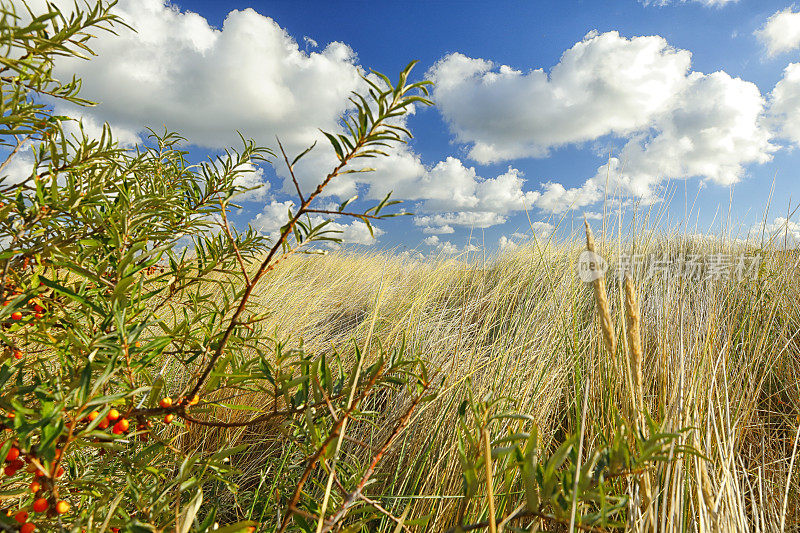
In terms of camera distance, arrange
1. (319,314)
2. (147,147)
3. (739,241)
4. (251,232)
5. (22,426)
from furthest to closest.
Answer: (739,241) → (319,314) → (147,147) → (251,232) → (22,426)

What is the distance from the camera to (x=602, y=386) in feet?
4.53

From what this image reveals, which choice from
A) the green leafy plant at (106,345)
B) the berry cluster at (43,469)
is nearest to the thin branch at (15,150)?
the green leafy plant at (106,345)

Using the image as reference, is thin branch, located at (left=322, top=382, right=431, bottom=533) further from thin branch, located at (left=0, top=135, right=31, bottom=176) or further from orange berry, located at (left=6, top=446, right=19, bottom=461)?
thin branch, located at (left=0, top=135, right=31, bottom=176)

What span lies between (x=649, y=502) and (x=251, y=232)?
0.90 m

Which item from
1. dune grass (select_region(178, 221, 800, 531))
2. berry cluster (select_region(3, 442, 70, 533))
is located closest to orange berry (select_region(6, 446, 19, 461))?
berry cluster (select_region(3, 442, 70, 533))

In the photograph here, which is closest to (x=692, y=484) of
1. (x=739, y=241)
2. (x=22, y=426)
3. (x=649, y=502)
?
(x=649, y=502)

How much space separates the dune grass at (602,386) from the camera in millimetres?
982

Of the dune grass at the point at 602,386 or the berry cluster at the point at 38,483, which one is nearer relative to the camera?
the berry cluster at the point at 38,483

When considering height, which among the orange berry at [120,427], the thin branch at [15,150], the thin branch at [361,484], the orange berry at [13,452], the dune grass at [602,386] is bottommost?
the dune grass at [602,386]

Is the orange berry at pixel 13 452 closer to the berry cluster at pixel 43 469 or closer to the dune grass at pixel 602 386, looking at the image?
the berry cluster at pixel 43 469

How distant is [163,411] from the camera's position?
539mm

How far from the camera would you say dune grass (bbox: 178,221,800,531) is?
0.98 metres

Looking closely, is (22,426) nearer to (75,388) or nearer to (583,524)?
(75,388)

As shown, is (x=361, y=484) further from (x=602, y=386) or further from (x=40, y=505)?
(x=602, y=386)
